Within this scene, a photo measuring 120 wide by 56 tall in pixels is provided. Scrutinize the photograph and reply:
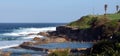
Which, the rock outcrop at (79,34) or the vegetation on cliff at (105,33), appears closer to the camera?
the vegetation on cliff at (105,33)

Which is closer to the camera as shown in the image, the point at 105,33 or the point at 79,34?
the point at 105,33

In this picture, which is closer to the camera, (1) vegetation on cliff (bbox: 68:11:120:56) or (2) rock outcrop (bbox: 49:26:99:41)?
(1) vegetation on cliff (bbox: 68:11:120:56)

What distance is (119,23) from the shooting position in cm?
9006

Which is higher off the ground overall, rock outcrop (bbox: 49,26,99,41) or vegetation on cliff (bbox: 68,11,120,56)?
vegetation on cliff (bbox: 68,11,120,56)

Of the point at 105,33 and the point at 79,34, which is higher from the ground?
the point at 105,33

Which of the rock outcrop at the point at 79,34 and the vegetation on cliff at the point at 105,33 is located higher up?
the vegetation on cliff at the point at 105,33

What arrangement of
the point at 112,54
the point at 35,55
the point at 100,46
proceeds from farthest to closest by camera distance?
the point at 35,55 < the point at 100,46 < the point at 112,54

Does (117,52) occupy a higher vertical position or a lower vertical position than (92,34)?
higher

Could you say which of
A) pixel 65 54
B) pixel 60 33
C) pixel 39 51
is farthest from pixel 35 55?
pixel 60 33

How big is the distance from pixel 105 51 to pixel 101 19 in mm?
77817

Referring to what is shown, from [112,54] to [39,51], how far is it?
42.0 meters

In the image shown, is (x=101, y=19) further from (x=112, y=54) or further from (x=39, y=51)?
(x=112, y=54)

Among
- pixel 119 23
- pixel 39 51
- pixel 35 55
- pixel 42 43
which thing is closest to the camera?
pixel 35 55

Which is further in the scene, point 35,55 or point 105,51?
point 35,55
